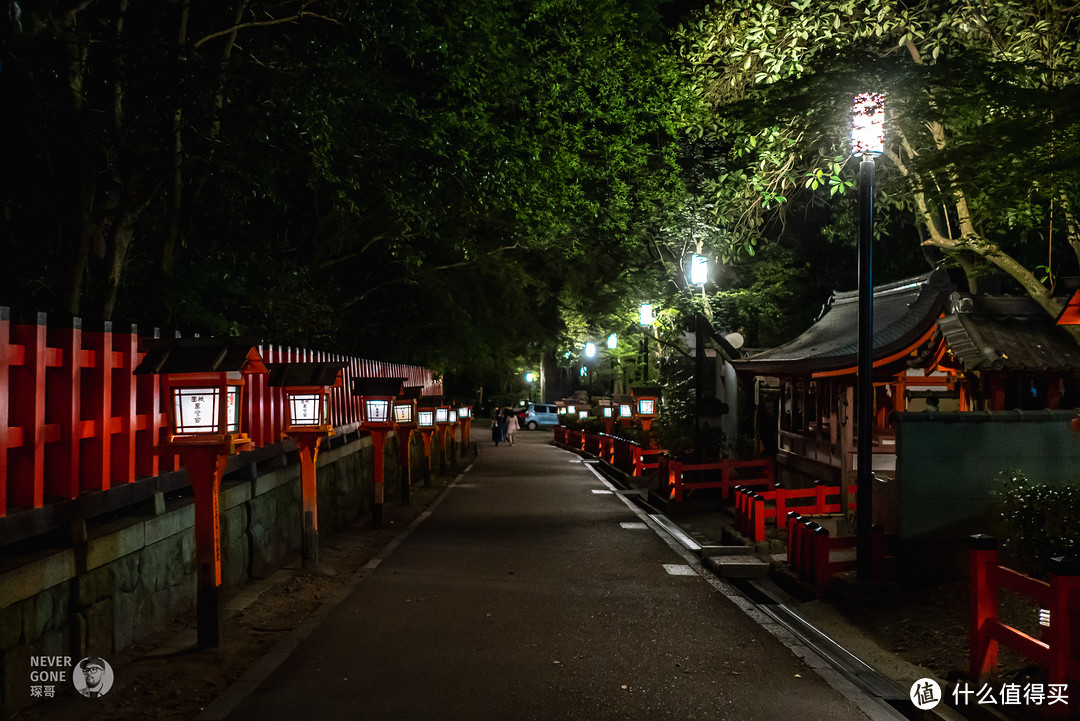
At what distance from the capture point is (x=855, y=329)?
18.8m

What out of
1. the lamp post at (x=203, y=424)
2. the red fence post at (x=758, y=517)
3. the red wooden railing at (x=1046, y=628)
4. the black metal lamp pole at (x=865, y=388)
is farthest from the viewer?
the red fence post at (x=758, y=517)

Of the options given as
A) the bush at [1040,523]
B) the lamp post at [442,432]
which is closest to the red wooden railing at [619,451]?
the lamp post at [442,432]

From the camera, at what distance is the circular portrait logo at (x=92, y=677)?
21.9ft

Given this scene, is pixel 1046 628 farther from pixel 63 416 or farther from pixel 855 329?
pixel 855 329

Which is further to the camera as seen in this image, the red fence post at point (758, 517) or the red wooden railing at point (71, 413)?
the red fence post at point (758, 517)

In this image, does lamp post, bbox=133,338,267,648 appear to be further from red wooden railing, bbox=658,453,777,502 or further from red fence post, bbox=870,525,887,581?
red wooden railing, bbox=658,453,777,502

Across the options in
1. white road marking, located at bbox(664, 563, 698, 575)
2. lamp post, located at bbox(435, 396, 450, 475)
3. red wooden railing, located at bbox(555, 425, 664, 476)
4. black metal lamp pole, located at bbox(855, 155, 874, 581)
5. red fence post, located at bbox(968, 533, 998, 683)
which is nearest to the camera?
red fence post, located at bbox(968, 533, 998, 683)

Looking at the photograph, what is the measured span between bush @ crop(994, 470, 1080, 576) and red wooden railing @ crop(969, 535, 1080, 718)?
35.7 inches

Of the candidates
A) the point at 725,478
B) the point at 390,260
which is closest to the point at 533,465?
the point at 390,260

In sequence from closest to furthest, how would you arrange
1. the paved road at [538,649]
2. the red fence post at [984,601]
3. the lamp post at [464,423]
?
the paved road at [538,649] < the red fence post at [984,601] < the lamp post at [464,423]

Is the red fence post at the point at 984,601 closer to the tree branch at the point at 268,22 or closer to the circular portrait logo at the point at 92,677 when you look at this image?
the circular portrait logo at the point at 92,677

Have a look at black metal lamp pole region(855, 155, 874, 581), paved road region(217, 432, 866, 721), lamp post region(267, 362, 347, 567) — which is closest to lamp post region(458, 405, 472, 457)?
paved road region(217, 432, 866, 721)

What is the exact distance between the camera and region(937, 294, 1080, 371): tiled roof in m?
14.1

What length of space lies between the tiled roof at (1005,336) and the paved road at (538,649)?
5.89 m
